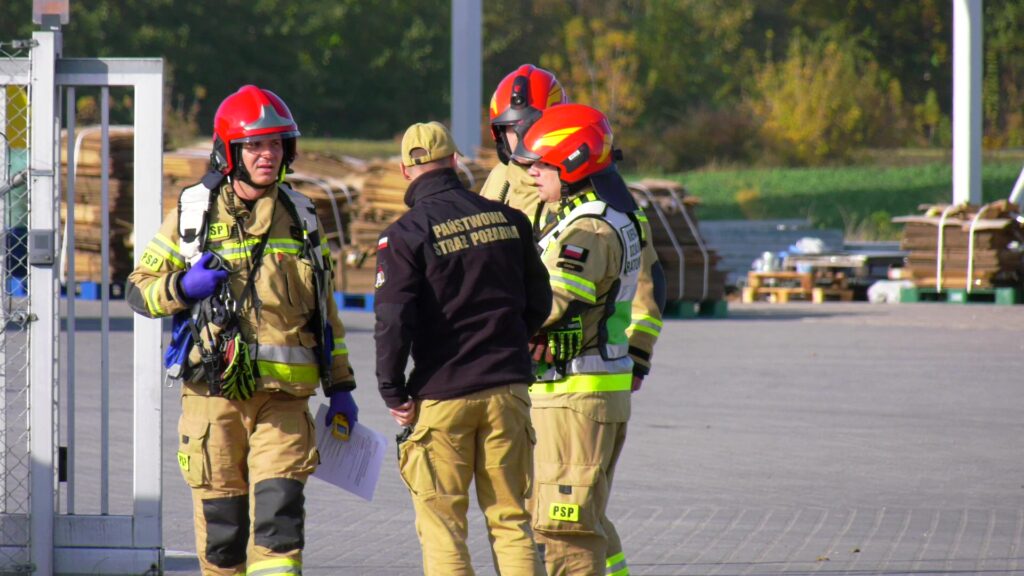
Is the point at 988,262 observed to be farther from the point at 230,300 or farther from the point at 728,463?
the point at 230,300

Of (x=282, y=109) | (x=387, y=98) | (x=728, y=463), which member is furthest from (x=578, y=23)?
(x=282, y=109)

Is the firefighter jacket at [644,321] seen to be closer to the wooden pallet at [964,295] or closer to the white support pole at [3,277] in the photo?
the white support pole at [3,277]

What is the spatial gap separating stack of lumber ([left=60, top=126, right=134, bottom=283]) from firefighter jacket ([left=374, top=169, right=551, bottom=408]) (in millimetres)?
16713

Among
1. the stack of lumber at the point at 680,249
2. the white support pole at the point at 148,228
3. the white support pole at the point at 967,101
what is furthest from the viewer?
the white support pole at the point at 967,101

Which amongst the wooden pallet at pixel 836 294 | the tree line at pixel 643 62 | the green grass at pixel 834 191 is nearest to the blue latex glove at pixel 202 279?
the wooden pallet at pixel 836 294

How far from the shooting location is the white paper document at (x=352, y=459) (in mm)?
5559

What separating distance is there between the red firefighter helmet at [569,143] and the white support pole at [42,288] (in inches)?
77.4

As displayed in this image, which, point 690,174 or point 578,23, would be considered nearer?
point 690,174

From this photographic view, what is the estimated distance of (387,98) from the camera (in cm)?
6191

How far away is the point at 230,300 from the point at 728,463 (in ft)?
17.0

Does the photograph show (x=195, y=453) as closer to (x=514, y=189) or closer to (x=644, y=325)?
(x=514, y=189)

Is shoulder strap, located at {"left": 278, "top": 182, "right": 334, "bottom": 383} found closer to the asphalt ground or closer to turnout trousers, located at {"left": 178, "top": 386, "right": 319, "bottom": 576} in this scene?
turnout trousers, located at {"left": 178, "top": 386, "right": 319, "bottom": 576}

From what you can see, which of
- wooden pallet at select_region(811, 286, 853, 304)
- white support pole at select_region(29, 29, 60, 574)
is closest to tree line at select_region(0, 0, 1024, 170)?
wooden pallet at select_region(811, 286, 853, 304)

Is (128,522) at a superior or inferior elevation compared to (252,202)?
inferior
